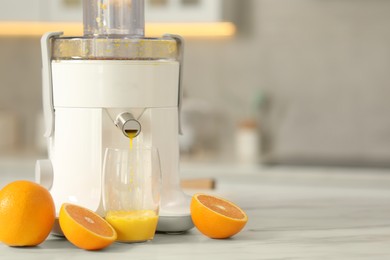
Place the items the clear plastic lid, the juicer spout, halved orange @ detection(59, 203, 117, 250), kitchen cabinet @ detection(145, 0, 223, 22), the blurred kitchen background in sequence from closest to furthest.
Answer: halved orange @ detection(59, 203, 117, 250) < the juicer spout < the clear plastic lid < kitchen cabinet @ detection(145, 0, 223, 22) < the blurred kitchen background

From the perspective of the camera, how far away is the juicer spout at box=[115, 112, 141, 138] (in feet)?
4.27

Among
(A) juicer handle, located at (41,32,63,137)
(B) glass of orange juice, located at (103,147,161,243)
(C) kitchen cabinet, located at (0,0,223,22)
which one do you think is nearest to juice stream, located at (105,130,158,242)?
(B) glass of orange juice, located at (103,147,161,243)

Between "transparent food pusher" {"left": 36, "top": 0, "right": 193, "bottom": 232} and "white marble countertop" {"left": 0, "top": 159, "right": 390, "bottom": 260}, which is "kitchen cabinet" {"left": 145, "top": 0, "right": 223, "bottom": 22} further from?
"transparent food pusher" {"left": 36, "top": 0, "right": 193, "bottom": 232}

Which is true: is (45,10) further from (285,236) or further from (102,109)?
(285,236)

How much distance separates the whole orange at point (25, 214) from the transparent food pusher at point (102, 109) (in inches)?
4.8

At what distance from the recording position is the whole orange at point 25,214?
1.17m

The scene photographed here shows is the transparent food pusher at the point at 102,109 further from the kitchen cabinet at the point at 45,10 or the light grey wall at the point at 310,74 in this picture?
the light grey wall at the point at 310,74

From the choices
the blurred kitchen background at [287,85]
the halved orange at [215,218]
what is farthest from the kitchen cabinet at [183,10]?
the halved orange at [215,218]

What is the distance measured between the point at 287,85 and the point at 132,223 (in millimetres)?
2749

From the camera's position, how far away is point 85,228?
1.15 m

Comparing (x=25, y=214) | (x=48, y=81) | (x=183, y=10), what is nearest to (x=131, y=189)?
(x=25, y=214)

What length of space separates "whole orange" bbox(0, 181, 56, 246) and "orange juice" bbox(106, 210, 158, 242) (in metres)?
0.10

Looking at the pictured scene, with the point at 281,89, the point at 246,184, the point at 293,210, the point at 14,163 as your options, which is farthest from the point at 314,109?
the point at 293,210

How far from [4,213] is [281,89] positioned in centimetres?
284
